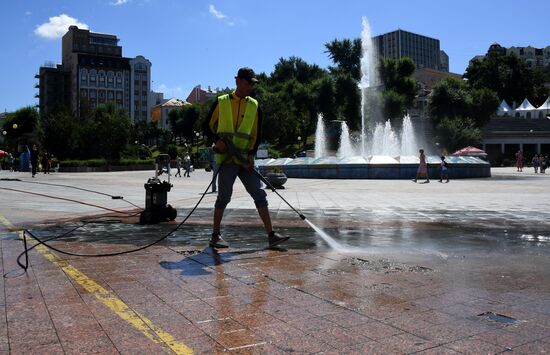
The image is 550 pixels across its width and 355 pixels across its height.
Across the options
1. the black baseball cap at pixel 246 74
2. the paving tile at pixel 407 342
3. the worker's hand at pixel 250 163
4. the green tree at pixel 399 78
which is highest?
the green tree at pixel 399 78

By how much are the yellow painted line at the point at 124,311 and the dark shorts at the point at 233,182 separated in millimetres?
1701

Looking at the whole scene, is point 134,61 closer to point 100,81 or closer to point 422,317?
point 100,81

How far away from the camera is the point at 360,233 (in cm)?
727

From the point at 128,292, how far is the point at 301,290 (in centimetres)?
130

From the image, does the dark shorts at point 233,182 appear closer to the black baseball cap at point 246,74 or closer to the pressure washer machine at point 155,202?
the black baseball cap at point 246,74

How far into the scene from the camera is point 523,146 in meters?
79.5

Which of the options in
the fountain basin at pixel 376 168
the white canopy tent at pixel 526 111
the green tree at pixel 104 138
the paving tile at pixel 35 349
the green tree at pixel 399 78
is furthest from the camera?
the white canopy tent at pixel 526 111

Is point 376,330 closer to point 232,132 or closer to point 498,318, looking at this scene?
point 498,318

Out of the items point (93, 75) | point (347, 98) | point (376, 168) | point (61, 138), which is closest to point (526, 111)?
point (347, 98)

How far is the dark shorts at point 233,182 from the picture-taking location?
5.59 metres

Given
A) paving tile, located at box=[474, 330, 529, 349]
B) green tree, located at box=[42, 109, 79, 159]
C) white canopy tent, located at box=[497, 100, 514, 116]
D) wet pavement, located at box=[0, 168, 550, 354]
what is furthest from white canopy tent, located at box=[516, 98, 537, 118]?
paving tile, located at box=[474, 330, 529, 349]

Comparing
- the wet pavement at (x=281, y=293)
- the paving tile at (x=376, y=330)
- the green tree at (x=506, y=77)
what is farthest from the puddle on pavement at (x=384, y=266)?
the green tree at (x=506, y=77)

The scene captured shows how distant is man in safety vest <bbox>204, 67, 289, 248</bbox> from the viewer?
5504 millimetres

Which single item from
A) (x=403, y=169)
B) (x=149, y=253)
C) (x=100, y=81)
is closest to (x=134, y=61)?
(x=100, y=81)
